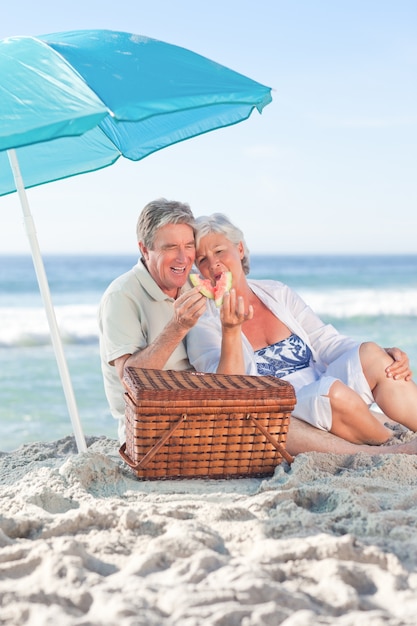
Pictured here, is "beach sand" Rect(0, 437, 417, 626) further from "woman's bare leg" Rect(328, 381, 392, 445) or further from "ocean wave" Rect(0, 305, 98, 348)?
"ocean wave" Rect(0, 305, 98, 348)

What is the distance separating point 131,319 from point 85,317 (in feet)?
49.6

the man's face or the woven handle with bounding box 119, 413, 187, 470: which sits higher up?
the man's face

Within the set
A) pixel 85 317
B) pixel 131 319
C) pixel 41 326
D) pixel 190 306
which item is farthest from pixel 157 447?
pixel 85 317

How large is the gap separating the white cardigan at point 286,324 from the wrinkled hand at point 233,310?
0.43 metres

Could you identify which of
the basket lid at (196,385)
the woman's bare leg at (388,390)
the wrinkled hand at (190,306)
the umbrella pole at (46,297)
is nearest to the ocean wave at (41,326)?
the umbrella pole at (46,297)

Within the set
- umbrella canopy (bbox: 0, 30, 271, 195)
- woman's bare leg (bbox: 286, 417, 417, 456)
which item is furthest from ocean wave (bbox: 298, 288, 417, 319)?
umbrella canopy (bbox: 0, 30, 271, 195)

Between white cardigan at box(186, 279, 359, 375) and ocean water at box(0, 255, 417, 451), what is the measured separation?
3.14 metres

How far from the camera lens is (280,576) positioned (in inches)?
107

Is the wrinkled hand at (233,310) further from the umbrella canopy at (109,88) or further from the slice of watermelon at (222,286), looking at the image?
the umbrella canopy at (109,88)

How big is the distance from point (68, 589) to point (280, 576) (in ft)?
2.40

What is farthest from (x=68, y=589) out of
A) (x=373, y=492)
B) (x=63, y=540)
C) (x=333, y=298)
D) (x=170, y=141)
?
(x=333, y=298)

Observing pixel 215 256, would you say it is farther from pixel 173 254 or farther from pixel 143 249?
pixel 143 249

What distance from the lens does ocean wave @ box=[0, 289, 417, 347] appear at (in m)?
16.3

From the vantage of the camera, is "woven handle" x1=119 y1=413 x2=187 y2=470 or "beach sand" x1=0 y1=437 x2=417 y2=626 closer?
"beach sand" x1=0 y1=437 x2=417 y2=626
